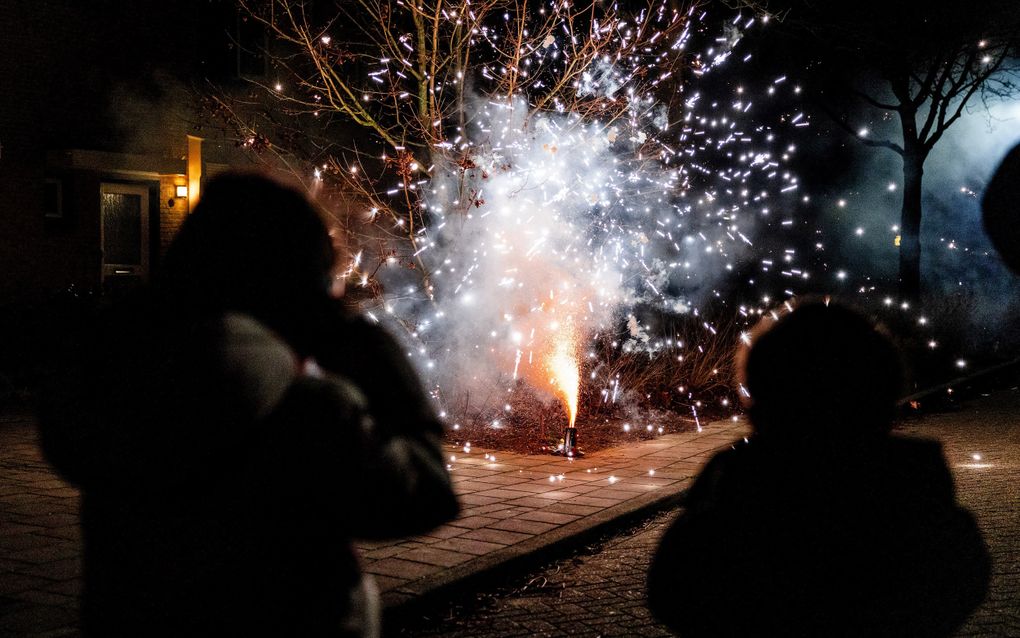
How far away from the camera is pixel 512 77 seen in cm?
953

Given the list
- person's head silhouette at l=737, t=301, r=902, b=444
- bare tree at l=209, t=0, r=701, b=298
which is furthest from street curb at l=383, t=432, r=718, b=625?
bare tree at l=209, t=0, r=701, b=298

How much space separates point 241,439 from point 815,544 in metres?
1.26

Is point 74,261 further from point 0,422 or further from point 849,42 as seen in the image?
point 849,42

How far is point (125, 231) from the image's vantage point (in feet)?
48.4

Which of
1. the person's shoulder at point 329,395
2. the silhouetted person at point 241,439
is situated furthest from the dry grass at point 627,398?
the person's shoulder at point 329,395

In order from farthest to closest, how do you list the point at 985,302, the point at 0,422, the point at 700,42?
the point at 985,302 < the point at 700,42 < the point at 0,422

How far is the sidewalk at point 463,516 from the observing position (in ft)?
15.0

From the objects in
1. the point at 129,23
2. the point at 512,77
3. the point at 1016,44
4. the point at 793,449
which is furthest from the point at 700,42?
the point at 793,449

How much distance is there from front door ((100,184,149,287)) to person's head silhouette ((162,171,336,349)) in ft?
45.1

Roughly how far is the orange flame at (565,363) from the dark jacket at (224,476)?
25.8ft

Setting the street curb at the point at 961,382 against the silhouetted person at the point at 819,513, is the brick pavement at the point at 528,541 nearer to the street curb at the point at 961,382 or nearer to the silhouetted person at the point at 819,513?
the silhouetted person at the point at 819,513

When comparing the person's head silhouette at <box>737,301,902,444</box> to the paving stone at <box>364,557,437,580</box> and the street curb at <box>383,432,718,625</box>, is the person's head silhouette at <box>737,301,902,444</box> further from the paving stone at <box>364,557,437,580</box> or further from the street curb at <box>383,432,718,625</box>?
the paving stone at <box>364,557,437,580</box>

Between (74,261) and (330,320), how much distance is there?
13501mm

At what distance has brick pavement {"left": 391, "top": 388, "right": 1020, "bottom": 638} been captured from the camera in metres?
4.43
